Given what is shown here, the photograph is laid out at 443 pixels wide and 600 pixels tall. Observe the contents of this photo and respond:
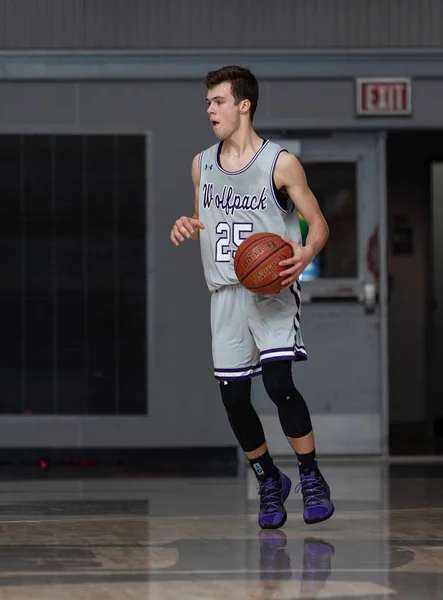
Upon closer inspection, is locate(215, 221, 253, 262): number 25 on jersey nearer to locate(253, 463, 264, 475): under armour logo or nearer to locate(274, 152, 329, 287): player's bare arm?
locate(274, 152, 329, 287): player's bare arm

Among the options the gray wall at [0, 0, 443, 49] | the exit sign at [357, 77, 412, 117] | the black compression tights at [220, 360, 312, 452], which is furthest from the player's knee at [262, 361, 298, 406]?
the gray wall at [0, 0, 443, 49]

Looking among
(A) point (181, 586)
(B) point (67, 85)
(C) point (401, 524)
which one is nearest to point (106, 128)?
(B) point (67, 85)

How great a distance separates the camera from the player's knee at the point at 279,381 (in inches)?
236

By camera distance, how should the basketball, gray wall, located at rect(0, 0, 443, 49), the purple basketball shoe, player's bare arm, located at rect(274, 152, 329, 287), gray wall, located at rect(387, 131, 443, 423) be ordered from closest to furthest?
the basketball < the purple basketball shoe < player's bare arm, located at rect(274, 152, 329, 287) < gray wall, located at rect(0, 0, 443, 49) < gray wall, located at rect(387, 131, 443, 423)

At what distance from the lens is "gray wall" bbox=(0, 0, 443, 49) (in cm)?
957

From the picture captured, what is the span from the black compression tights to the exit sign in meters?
4.02

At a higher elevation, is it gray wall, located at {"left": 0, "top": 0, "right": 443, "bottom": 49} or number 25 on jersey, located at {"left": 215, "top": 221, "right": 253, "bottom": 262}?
gray wall, located at {"left": 0, "top": 0, "right": 443, "bottom": 49}

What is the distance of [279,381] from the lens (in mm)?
5988

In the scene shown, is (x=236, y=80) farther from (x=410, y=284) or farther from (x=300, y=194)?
(x=410, y=284)

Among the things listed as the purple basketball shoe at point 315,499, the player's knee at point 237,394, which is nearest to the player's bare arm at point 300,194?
the player's knee at point 237,394

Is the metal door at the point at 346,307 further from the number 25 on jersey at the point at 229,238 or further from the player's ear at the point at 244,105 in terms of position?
the number 25 on jersey at the point at 229,238

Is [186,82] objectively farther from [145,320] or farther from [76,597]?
[76,597]

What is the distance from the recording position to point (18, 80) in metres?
9.63

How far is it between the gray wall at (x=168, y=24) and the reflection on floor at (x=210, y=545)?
3313 mm
